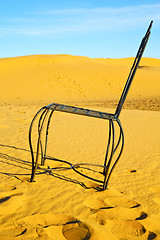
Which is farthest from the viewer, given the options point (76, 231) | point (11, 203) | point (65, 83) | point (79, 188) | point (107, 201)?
point (65, 83)

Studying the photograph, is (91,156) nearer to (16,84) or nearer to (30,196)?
(30,196)

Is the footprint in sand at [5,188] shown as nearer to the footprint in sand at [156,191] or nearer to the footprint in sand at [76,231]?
the footprint in sand at [76,231]

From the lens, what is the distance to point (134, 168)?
3.84 meters

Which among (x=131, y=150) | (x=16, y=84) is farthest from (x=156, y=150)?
(x=16, y=84)

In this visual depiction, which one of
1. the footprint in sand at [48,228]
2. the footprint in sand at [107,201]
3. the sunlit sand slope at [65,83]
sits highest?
the sunlit sand slope at [65,83]

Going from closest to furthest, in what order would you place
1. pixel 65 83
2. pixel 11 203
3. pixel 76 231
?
pixel 76 231 → pixel 11 203 → pixel 65 83

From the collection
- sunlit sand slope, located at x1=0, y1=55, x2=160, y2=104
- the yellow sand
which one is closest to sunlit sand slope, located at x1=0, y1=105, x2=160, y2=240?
the yellow sand

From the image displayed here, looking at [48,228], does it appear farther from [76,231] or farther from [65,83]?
[65,83]

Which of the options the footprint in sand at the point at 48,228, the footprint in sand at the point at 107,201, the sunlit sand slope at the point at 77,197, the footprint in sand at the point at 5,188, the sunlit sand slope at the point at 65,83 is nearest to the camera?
the footprint in sand at the point at 48,228

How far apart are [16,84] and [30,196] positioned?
1882cm

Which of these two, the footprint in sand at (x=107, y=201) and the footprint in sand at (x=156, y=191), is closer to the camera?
the footprint in sand at (x=107, y=201)

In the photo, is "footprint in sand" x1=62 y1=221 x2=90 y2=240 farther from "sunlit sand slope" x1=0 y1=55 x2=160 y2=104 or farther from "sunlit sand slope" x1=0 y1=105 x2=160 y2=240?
"sunlit sand slope" x1=0 y1=55 x2=160 y2=104

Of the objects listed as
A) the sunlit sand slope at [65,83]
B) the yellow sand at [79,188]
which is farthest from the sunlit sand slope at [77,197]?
the sunlit sand slope at [65,83]

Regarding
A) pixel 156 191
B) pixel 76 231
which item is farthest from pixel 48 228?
pixel 156 191
